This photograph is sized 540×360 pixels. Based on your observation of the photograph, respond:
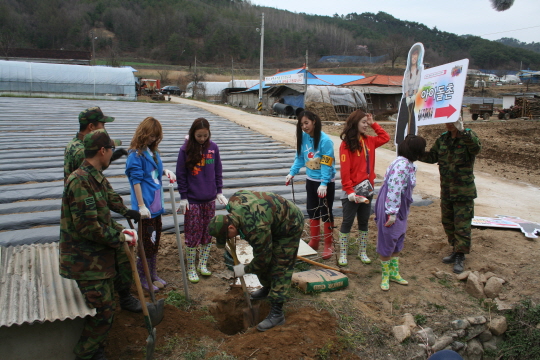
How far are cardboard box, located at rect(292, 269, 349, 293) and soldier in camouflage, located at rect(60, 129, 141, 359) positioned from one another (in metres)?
1.61

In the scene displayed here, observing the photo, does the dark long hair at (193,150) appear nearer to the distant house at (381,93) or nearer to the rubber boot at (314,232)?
the rubber boot at (314,232)

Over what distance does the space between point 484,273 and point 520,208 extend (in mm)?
3290

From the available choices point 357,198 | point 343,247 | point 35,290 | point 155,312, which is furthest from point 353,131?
point 35,290

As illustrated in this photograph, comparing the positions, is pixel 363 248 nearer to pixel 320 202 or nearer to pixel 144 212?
pixel 320 202

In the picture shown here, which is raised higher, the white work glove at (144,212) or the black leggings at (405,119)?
the black leggings at (405,119)

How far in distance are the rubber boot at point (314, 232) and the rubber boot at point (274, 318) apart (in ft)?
4.38

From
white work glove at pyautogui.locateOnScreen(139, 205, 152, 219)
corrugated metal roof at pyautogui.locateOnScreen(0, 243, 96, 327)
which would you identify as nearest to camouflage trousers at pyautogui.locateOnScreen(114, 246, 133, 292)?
corrugated metal roof at pyautogui.locateOnScreen(0, 243, 96, 327)

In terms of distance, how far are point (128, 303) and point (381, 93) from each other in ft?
83.0

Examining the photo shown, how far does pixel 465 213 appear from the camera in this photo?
3.87 meters

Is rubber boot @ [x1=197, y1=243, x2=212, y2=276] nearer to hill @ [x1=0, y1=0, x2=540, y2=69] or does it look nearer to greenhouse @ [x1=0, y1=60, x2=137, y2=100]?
greenhouse @ [x1=0, y1=60, x2=137, y2=100]

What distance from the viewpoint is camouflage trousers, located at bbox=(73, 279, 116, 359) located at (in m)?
2.33

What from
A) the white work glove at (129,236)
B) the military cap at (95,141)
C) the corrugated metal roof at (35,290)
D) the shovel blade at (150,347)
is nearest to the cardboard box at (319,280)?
the shovel blade at (150,347)

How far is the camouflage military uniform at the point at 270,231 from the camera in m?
2.51

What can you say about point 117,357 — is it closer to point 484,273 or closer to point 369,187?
point 369,187
